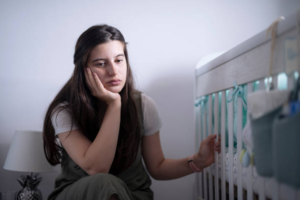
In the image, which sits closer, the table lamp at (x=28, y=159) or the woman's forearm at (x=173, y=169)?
the woman's forearm at (x=173, y=169)

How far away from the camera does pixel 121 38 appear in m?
1.15

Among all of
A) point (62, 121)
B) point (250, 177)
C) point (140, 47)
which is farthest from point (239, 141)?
point (140, 47)

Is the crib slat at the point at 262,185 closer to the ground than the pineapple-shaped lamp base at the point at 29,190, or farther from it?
farther from it

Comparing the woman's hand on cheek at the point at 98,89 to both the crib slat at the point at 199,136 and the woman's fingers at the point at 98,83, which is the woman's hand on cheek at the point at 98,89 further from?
the crib slat at the point at 199,136

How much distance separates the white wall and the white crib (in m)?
0.32

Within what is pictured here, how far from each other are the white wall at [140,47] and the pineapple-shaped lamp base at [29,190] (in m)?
Answer: 0.15

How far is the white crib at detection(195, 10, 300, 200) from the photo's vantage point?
643mm

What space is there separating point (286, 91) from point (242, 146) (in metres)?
0.35

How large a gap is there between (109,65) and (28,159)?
1.93ft

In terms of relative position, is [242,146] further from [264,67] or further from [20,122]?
[20,122]

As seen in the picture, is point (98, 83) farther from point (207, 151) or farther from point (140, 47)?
point (140, 47)

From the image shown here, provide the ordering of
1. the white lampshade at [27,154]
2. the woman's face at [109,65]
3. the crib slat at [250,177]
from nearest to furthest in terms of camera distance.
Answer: the crib slat at [250,177] < the woman's face at [109,65] < the white lampshade at [27,154]

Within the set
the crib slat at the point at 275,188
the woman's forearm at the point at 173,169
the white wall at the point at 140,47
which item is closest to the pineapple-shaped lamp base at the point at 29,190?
the white wall at the point at 140,47

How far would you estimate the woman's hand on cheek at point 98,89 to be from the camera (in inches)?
41.5
